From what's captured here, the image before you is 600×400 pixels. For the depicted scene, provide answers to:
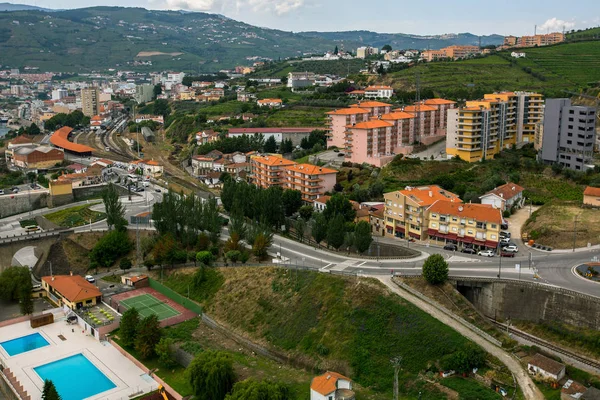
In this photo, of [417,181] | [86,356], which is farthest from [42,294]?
[417,181]

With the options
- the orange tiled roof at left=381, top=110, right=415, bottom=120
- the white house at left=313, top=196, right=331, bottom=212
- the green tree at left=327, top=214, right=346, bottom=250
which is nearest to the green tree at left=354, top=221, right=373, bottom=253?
the green tree at left=327, top=214, right=346, bottom=250

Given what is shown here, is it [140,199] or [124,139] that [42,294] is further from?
[124,139]

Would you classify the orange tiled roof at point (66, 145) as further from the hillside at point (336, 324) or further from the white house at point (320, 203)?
the hillside at point (336, 324)

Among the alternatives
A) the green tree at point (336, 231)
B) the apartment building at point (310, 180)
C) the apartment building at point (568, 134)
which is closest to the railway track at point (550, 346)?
the green tree at point (336, 231)

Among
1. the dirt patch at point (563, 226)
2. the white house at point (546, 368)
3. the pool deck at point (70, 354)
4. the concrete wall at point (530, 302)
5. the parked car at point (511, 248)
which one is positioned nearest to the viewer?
the white house at point (546, 368)

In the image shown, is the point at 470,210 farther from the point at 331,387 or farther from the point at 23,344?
the point at 23,344

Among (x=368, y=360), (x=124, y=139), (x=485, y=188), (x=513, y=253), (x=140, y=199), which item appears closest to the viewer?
(x=368, y=360)
